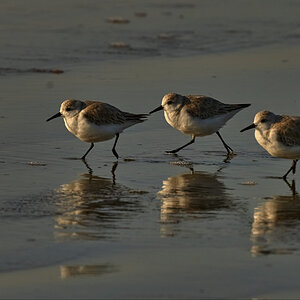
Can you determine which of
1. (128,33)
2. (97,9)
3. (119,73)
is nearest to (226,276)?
(119,73)

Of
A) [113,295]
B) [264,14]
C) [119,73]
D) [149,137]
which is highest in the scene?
[264,14]

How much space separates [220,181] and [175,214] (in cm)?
145

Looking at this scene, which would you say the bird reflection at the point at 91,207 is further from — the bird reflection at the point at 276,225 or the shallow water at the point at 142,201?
the bird reflection at the point at 276,225

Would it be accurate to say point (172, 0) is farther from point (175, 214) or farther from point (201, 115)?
point (175, 214)

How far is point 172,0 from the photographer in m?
22.1

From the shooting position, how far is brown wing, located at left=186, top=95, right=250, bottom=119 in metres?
11.0

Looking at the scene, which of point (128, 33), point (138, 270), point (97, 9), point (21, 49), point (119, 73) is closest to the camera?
point (138, 270)

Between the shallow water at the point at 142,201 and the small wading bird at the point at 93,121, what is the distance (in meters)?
0.23

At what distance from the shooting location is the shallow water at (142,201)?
6367mm

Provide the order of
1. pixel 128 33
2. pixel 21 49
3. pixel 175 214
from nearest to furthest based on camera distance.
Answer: pixel 175 214 < pixel 21 49 < pixel 128 33

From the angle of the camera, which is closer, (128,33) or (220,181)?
(220,181)

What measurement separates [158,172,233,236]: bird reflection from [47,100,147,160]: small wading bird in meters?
1.22

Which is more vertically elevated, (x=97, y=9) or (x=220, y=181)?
(x=97, y=9)

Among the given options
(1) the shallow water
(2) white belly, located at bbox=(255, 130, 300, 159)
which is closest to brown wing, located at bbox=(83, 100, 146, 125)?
(1) the shallow water
